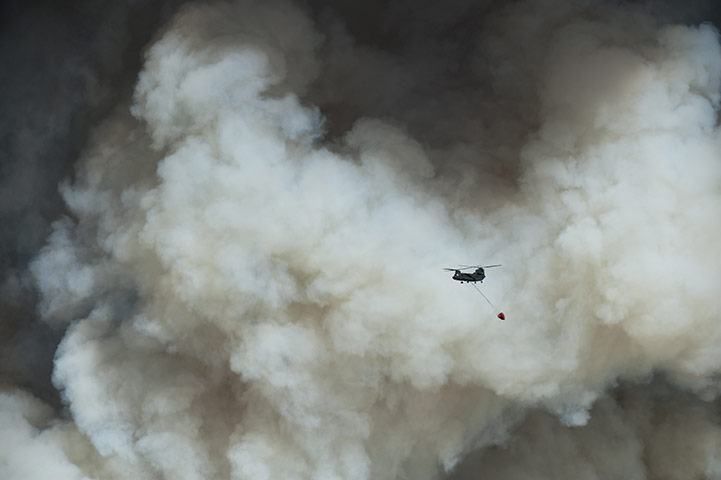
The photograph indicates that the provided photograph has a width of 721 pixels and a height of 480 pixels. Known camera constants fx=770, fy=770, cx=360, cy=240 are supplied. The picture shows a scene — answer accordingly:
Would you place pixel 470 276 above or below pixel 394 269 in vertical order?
below

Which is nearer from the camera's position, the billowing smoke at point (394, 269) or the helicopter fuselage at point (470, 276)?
the helicopter fuselage at point (470, 276)

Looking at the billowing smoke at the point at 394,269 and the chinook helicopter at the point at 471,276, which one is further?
the billowing smoke at the point at 394,269

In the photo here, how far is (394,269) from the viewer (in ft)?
59.2

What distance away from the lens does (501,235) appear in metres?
18.2

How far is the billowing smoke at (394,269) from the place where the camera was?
59.0 feet

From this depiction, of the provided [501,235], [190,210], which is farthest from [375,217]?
[190,210]

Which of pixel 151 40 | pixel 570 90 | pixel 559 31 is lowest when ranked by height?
pixel 570 90

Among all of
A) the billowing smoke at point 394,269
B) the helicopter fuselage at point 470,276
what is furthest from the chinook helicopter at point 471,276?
the billowing smoke at point 394,269

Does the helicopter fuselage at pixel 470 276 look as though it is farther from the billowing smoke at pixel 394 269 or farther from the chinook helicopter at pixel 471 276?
the billowing smoke at pixel 394 269

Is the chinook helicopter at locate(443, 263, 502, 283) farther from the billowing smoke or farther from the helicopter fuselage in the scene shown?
the billowing smoke

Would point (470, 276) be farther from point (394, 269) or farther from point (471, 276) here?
point (394, 269)

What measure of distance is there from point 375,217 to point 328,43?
5.84m

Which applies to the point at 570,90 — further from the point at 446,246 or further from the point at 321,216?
the point at 321,216

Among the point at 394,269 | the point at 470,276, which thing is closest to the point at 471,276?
the point at 470,276
